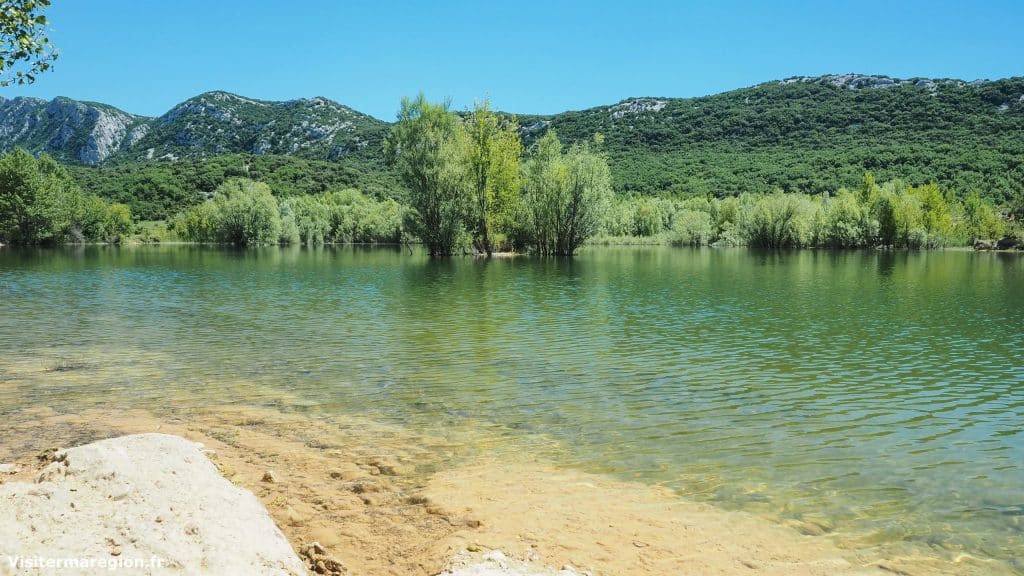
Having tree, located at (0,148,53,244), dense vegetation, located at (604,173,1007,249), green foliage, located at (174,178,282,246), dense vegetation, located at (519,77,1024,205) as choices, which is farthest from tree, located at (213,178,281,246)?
dense vegetation, located at (519,77,1024,205)

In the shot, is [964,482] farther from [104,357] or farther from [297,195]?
[297,195]

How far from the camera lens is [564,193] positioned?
6819cm

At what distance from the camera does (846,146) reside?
174 meters

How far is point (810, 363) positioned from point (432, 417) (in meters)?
9.51

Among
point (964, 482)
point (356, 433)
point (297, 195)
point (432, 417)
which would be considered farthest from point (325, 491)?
point (297, 195)

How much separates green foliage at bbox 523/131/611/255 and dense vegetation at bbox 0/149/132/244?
7780 cm

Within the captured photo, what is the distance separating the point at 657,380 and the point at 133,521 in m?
10.3

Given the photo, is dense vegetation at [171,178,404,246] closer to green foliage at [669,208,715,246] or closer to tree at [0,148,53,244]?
tree at [0,148,53,244]

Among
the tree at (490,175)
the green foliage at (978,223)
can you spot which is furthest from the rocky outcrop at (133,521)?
the green foliage at (978,223)

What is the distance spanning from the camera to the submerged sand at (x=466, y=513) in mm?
5770

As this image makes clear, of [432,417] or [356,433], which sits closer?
[356,433]

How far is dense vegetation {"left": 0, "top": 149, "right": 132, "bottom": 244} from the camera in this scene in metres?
92.6

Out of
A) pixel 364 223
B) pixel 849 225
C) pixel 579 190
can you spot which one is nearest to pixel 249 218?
pixel 364 223

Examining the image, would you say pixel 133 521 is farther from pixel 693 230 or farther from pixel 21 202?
pixel 693 230
